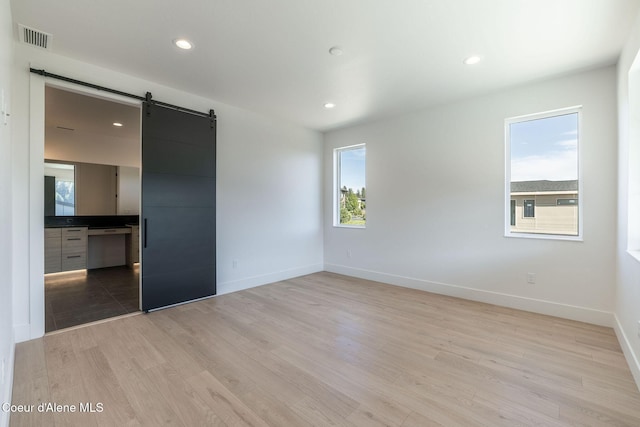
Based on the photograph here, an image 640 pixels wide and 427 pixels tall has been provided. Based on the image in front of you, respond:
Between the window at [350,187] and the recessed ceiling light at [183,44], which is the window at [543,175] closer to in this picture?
the window at [350,187]

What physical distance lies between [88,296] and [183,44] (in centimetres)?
357

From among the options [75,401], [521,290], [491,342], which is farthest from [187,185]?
[521,290]

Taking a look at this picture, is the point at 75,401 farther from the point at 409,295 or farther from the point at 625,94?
the point at 625,94

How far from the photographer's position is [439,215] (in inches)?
160

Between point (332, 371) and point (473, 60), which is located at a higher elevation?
point (473, 60)

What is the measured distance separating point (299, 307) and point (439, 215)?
2.36 meters

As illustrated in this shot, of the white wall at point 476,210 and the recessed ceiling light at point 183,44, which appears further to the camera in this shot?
the white wall at point 476,210

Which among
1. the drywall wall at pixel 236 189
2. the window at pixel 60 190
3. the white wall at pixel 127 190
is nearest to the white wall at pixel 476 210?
the drywall wall at pixel 236 189

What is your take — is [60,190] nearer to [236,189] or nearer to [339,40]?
[236,189]

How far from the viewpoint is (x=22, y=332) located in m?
2.55

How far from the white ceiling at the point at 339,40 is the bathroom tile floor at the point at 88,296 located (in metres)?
2.73

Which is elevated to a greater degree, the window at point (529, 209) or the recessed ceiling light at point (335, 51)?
the recessed ceiling light at point (335, 51)

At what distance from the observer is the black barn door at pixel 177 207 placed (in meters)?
3.29

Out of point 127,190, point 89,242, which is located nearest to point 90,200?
point 127,190
